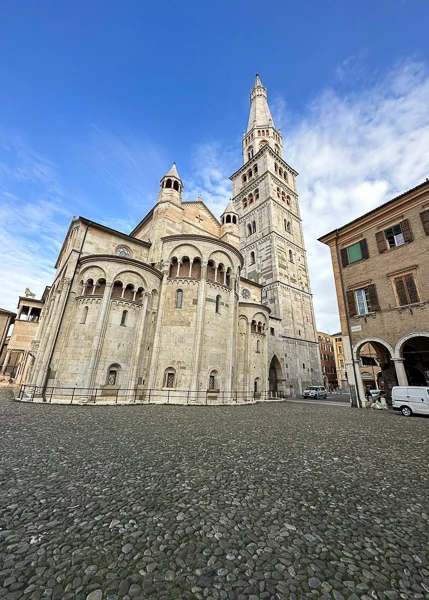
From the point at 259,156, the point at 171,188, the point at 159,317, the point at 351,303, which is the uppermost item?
the point at 259,156

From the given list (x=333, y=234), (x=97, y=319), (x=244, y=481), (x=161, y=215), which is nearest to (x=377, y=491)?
(x=244, y=481)

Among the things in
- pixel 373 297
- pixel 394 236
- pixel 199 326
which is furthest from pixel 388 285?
pixel 199 326

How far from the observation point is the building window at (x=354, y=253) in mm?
18516

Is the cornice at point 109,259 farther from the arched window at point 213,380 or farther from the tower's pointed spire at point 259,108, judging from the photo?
the tower's pointed spire at point 259,108

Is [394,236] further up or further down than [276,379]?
further up

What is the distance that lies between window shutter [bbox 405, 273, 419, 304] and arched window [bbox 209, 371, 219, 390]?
47.6 ft

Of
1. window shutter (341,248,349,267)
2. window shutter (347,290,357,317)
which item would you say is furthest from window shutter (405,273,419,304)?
window shutter (341,248,349,267)

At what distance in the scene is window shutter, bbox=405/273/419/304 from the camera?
15.5 m

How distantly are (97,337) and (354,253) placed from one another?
20133 mm

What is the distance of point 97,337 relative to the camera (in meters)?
17.1

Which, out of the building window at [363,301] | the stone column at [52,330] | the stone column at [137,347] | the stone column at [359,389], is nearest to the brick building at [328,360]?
the stone column at [359,389]

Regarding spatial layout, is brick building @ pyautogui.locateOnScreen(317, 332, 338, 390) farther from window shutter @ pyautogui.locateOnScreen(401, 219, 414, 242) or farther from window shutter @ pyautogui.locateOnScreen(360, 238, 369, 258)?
window shutter @ pyautogui.locateOnScreen(401, 219, 414, 242)

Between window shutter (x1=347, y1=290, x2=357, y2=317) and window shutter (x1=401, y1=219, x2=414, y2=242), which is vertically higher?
Result: window shutter (x1=401, y1=219, x2=414, y2=242)

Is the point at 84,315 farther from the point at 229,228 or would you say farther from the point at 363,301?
the point at 363,301
